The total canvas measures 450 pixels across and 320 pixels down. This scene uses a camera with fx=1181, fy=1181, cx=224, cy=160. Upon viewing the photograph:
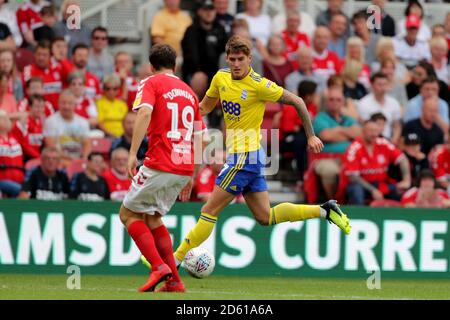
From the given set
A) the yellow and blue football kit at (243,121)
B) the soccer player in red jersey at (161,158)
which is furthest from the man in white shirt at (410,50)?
the soccer player in red jersey at (161,158)

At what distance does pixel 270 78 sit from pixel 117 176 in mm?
3417

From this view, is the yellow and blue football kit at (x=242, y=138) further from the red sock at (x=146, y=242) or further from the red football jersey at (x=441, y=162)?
the red football jersey at (x=441, y=162)

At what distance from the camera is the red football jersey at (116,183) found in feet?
51.1

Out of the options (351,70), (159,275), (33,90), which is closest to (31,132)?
(33,90)

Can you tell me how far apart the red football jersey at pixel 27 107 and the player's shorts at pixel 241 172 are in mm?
5256

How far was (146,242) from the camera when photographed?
1077cm

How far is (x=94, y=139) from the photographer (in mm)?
16438

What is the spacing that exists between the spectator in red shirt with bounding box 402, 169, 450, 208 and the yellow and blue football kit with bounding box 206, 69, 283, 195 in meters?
4.93

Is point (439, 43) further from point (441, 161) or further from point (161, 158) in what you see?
point (161, 158)

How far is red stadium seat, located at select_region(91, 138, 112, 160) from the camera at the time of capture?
647 inches

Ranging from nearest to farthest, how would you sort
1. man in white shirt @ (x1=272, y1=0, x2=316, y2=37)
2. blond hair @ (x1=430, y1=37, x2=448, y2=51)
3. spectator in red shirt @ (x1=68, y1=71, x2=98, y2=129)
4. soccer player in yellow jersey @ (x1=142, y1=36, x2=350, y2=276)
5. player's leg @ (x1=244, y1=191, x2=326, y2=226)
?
soccer player in yellow jersey @ (x1=142, y1=36, x2=350, y2=276), player's leg @ (x1=244, y1=191, x2=326, y2=226), spectator in red shirt @ (x1=68, y1=71, x2=98, y2=129), man in white shirt @ (x1=272, y1=0, x2=316, y2=37), blond hair @ (x1=430, y1=37, x2=448, y2=51)

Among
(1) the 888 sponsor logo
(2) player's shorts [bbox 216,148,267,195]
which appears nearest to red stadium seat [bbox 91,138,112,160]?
(2) player's shorts [bbox 216,148,267,195]

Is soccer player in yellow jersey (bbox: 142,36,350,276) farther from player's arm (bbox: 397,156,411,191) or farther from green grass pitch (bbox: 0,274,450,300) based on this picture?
player's arm (bbox: 397,156,411,191)
